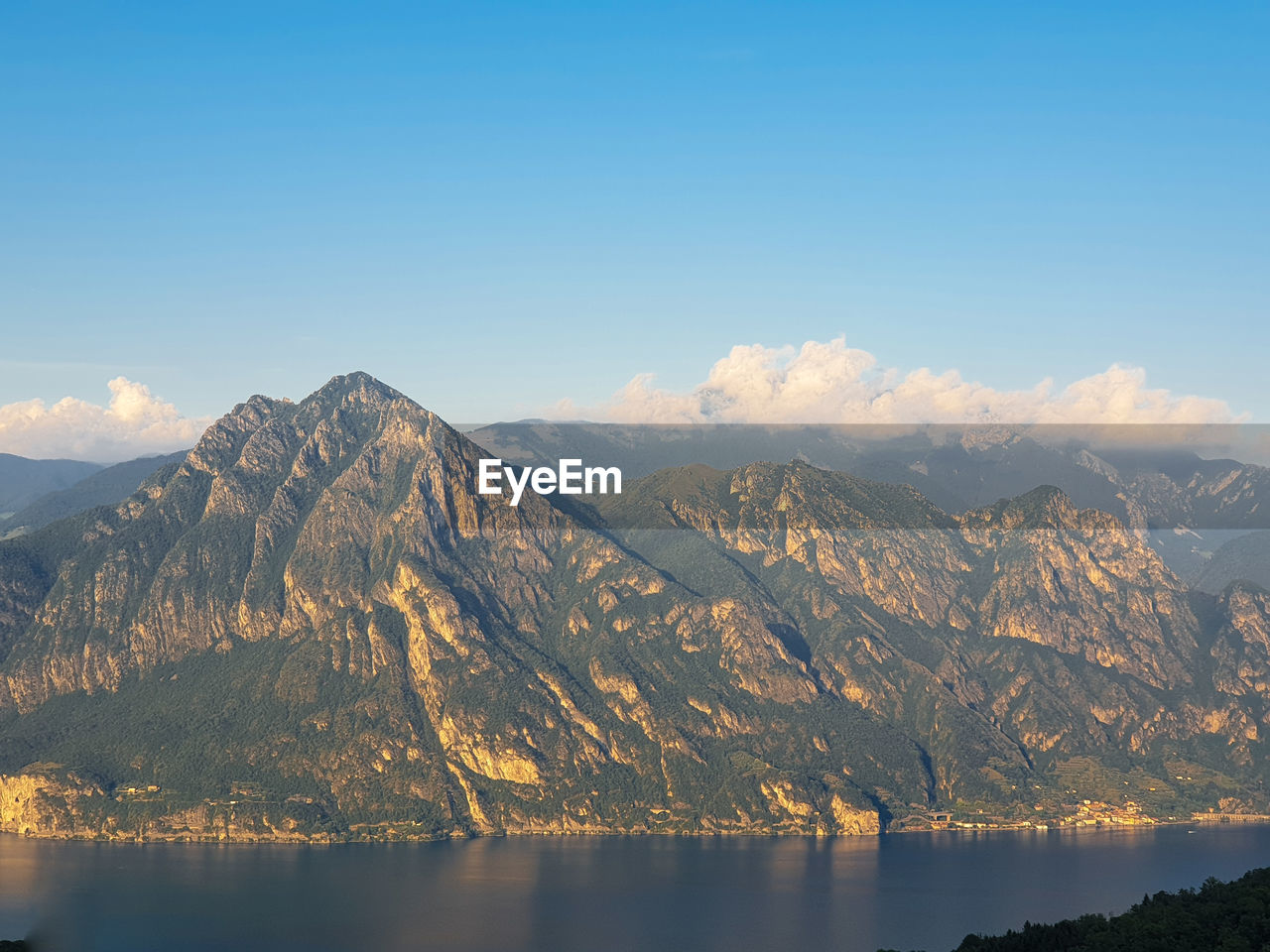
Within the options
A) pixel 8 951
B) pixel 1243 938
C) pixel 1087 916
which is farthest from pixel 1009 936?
pixel 8 951

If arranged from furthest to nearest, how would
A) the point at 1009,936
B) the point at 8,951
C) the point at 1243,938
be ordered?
the point at 1009,936 < the point at 1243,938 < the point at 8,951

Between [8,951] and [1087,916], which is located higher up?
[8,951]

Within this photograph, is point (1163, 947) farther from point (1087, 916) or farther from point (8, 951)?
point (8, 951)

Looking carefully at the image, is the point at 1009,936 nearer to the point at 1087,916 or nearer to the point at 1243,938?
the point at 1087,916

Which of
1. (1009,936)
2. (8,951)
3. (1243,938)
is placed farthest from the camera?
(1009,936)

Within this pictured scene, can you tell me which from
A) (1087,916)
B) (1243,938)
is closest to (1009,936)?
(1087,916)

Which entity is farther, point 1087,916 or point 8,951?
point 1087,916
